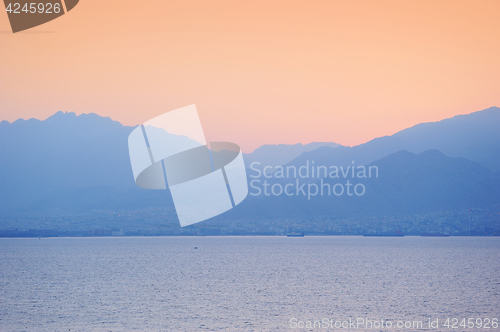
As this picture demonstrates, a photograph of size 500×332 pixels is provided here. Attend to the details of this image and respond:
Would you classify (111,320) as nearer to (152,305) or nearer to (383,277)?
(152,305)

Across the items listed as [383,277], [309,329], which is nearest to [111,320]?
[309,329]

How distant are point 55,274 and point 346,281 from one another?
51.5m

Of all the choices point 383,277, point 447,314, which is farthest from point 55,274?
point 447,314

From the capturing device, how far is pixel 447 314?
53156 millimetres

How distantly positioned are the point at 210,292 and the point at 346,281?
25662 mm

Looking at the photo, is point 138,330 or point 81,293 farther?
point 81,293

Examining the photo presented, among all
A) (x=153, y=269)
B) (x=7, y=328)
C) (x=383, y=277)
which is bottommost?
(x=383, y=277)

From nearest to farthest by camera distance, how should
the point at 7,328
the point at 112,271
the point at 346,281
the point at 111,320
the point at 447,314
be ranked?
1. the point at 7,328
2. the point at 111,320
3. the point at 447,314
4. the point at 346,281
5. the point at 112,271

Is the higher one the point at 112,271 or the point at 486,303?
the point at 112,271

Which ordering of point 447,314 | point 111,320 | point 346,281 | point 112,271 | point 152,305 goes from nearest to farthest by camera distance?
1. point 111,320
2. point 447,314
3. point 152,305
4. point 346,281
5. point 112,271

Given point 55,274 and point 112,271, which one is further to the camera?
point 112,271

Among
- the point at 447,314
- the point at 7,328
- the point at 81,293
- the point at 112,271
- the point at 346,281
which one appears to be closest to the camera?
the point at 7,328

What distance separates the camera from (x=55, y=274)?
9338cm

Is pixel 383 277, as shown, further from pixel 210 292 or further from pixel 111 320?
pixel 111 320
